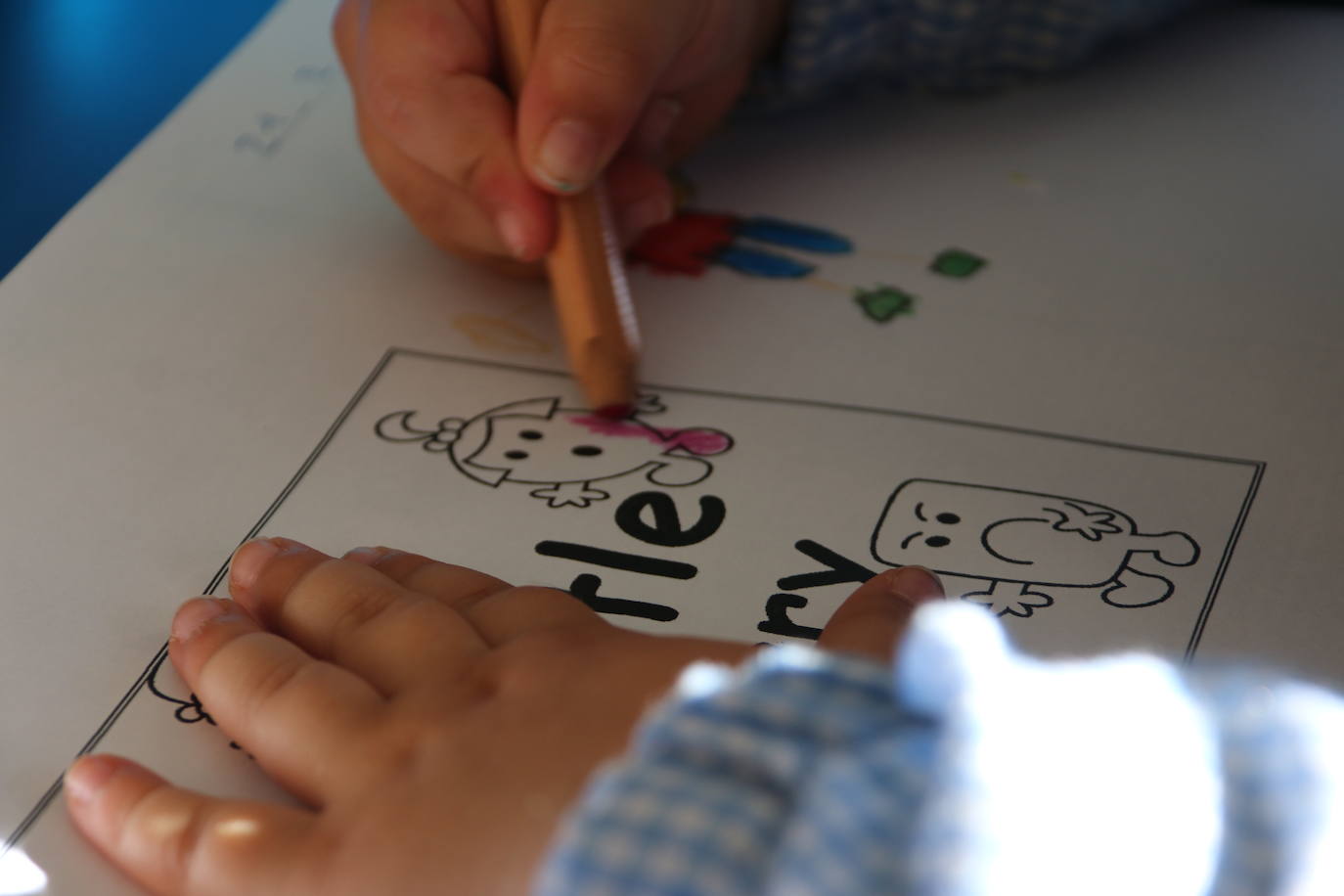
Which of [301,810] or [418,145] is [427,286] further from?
[301,810]

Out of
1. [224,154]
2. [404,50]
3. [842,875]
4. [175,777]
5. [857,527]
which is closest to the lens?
[842,875]

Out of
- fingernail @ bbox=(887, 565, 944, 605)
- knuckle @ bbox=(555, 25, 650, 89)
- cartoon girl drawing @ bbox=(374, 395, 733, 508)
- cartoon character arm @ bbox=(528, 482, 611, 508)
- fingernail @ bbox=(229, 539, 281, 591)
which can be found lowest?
fingernail @ bbox=(229, 539, 281, 591)

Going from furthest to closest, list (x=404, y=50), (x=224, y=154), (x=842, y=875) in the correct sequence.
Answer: (x=224, y=154) → (x=404, y=50) → (x=842, y=875)

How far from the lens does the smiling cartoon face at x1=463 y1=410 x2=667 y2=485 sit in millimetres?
560

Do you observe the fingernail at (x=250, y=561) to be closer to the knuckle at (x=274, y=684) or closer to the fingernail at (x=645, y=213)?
the knuckle at (x=274, y=684)

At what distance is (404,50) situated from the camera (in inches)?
25.2

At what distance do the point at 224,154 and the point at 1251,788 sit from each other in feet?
2.09

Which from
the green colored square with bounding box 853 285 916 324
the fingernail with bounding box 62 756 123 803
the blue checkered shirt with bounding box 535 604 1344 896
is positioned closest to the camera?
the blue checkered shirt with bounding box 535 604 1344 896

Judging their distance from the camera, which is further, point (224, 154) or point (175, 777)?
point (224, 154)

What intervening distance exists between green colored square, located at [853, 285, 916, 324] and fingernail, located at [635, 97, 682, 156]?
133 millimetres

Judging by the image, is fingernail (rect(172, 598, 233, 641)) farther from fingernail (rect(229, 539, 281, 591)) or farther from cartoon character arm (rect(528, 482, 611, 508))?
cartoon character arm (rect(528, 482, 611, 508))

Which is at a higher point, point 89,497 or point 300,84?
point 300,84

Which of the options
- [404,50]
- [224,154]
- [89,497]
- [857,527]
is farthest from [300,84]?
[857,527]

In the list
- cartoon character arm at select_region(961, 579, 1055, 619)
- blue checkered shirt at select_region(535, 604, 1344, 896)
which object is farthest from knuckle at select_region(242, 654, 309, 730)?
cartoon character arm at select_region(961, 579, 1055, 619)
